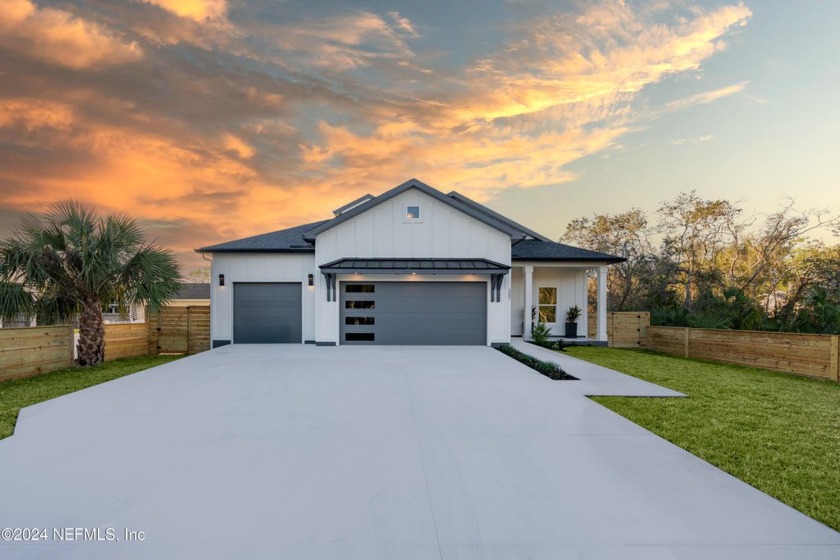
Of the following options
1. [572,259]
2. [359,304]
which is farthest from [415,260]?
[572,259]

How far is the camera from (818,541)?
102 inches

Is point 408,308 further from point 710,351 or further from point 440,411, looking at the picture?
point 710,351

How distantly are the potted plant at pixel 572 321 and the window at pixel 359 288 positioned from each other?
850cm

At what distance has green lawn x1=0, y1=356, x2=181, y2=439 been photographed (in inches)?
231

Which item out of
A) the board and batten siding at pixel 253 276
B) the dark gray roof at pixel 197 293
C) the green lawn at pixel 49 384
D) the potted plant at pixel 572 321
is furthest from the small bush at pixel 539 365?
the dark gray roof at pixel 197 293

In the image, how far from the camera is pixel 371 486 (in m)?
3.26

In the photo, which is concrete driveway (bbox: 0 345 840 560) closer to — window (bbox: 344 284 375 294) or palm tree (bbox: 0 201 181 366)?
palm tree (bbox: 0 201 181 366)

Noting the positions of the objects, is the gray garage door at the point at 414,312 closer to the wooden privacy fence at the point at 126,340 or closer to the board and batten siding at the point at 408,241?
the board and batten siding at the point at 408,241

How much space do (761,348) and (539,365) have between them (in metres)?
6.92

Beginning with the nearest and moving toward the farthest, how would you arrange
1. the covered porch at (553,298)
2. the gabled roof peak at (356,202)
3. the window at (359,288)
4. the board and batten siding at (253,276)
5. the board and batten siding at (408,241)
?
the board and batten siding at (408,241) → the window at (359,288) → the board and batten siding at (253,276) → the covered porch at (553,298) → the gabled roof peak at (356,202)

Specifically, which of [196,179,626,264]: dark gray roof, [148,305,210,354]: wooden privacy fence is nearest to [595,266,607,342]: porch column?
[196,179,626,264]: dark gray roof

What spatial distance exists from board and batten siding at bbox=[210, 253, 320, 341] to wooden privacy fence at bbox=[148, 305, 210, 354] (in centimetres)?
55

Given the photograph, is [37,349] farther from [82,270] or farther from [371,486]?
[371,486]

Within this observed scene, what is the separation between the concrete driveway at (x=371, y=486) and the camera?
2.49 meters
